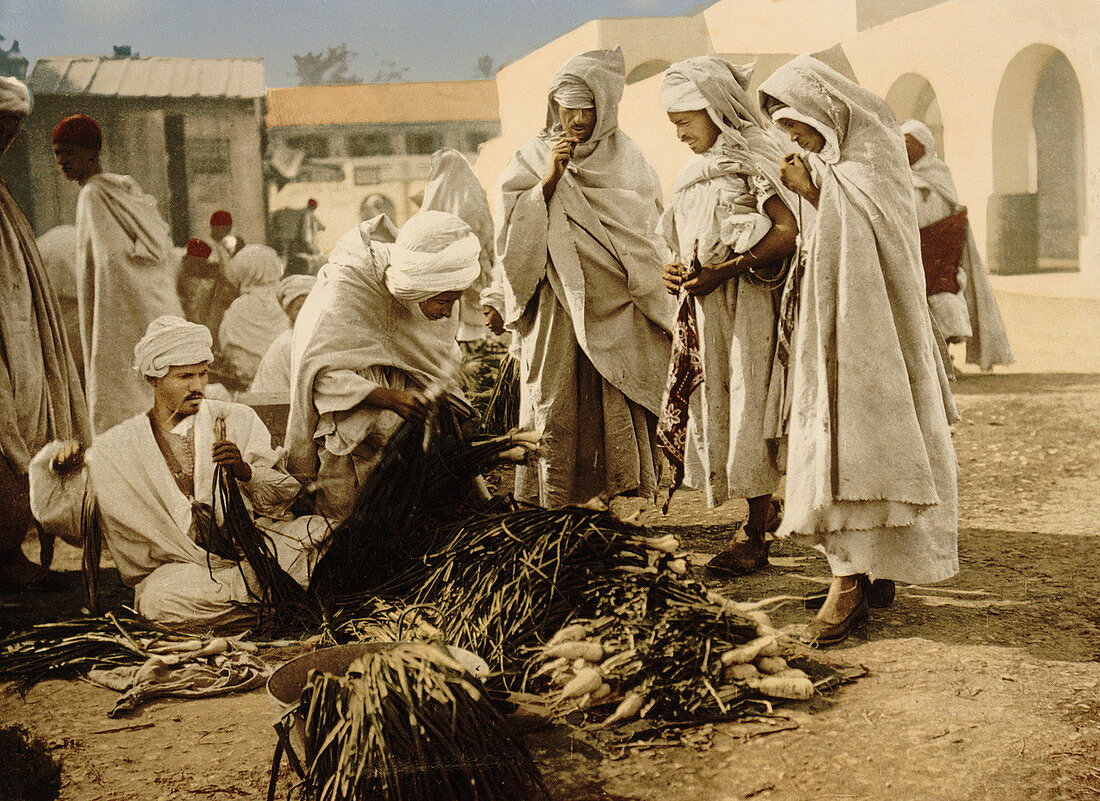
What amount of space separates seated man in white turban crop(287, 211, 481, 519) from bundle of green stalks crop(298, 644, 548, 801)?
1708 mm

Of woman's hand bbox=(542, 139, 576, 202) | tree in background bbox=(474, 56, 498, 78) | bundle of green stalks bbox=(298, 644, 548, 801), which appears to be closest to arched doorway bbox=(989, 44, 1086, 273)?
woman's hand bbox=(542, 139, 576, 202)

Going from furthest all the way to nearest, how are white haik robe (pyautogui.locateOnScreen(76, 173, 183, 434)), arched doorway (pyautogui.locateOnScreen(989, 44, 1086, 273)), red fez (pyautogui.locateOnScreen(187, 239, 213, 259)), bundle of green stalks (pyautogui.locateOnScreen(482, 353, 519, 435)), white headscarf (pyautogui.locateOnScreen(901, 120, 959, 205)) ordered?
1. white headscarf (pyautogui.locateOnScreen(901, 120, 959, 205))
2. arched doorway (pyautogui.locateOnScreen(989, 44, 1086, 273))
3. bundle of green stalks (pyautogui.locateOnScreen(482, 353, 519, 435))
4. red fez (pyautogui.locateOnScreen(187, 239, 213, 259))
5. white haik robe (pyautogui.locateOnScreen(76, 173, 183, 434))

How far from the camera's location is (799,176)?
3637 mm

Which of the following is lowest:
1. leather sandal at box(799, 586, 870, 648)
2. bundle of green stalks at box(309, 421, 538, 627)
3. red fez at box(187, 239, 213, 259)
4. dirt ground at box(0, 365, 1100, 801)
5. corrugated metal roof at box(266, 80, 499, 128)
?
dirt ground at box(0, 365, 1100, 801)

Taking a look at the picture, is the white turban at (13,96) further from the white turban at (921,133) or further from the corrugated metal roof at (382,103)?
the white turban at (921,133)

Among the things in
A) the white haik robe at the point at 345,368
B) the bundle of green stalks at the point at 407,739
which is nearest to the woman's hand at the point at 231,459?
the white haik robe at the point at 345,368

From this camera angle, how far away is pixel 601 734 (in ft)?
9.86

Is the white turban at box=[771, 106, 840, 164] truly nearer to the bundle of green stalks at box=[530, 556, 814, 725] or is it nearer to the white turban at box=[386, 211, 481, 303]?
the white turban at box=[386, 211, 481, 303]

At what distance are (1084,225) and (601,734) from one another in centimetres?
505

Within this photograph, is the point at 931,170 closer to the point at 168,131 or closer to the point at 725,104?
the point at 725,104

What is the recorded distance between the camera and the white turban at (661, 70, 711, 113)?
13.8 ft

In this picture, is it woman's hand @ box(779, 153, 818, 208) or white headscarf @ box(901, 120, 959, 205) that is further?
white headscarf @ box(901, 120, 959, 205)

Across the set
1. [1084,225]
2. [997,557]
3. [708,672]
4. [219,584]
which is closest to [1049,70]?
[1084,225]

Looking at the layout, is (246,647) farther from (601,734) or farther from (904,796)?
(904,796)
